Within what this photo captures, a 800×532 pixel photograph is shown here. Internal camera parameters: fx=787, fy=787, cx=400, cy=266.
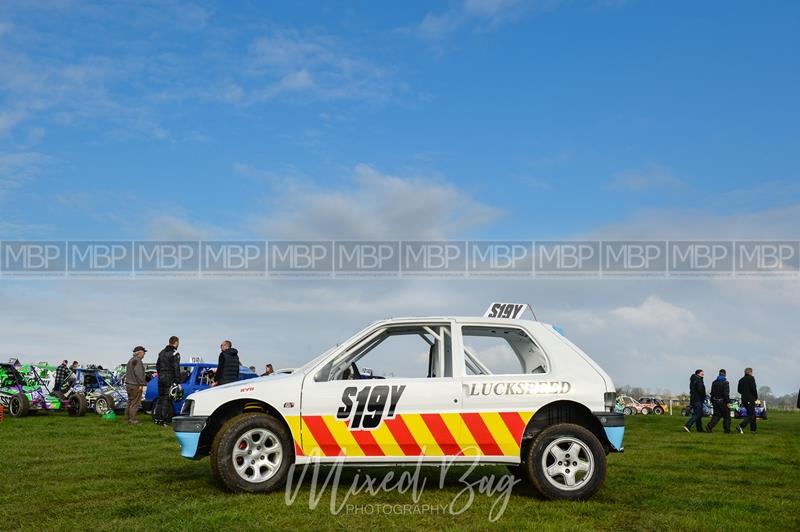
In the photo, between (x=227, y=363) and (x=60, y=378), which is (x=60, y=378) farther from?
(x=227, y=363)

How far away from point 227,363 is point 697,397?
1310 cm

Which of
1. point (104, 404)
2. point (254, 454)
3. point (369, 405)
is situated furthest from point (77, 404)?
point (369, 405)

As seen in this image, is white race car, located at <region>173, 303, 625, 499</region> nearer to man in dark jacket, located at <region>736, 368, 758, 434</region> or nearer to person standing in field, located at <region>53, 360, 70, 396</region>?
man in dark jacket, located at <region>736, 368, 758, 434</region>

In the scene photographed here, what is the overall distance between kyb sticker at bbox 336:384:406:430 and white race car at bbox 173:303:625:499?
0.03 ft

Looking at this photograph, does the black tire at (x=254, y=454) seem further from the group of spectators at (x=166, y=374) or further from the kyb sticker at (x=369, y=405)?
the group of spectators at (x=166, y=374)

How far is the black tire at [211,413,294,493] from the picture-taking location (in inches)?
313

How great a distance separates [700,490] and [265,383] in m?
5.11

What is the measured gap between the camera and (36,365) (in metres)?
23.8

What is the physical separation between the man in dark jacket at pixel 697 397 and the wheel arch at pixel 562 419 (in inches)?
553

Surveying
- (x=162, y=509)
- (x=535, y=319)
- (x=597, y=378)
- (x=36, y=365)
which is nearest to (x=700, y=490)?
(x=597, y=378)

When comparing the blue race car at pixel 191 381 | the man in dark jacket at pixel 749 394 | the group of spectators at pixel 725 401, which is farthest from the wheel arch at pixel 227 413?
the man in dark jacket at pixel 749 394

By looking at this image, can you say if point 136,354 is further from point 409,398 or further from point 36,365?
point 409,398

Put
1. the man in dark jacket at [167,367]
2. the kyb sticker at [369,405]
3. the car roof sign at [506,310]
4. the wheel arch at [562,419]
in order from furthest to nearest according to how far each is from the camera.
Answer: the man in dark jacket at [167,367]
the car roof sign at [506,310]
the wheel arch at [562,419]
the kyb sticker at [369,405]

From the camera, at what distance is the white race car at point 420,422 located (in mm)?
7961
